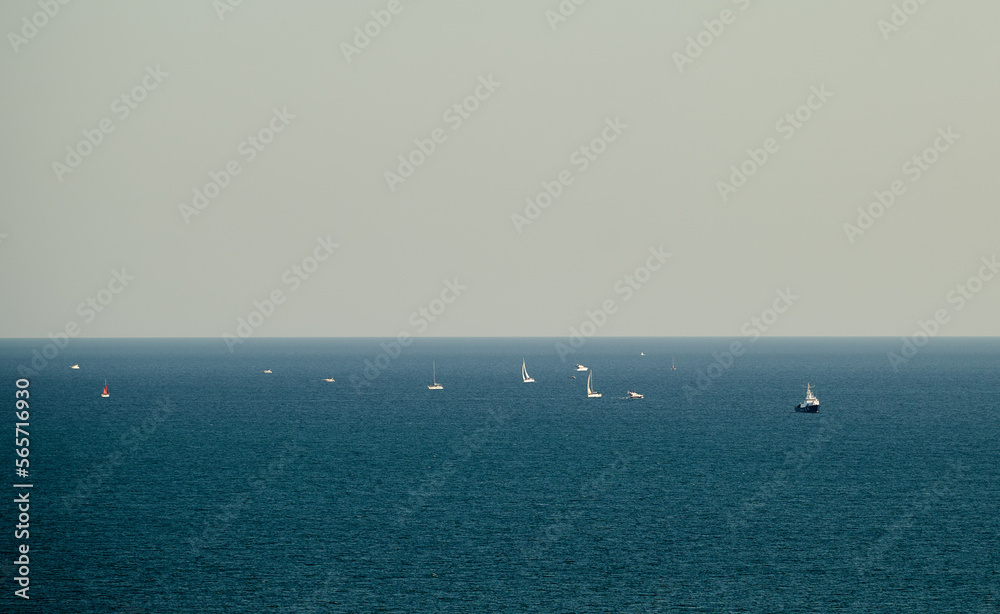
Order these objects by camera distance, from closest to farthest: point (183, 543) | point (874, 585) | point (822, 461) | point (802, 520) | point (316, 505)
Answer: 1. point (874, 585)
2. point (183, 543)
3. point (802, 520)
4. point (316, 505)
5. point (822, 461)

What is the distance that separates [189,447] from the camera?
15525cm

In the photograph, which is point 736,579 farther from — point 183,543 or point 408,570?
point 183,543

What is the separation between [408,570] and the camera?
270 feet

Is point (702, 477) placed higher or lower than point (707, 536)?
higher

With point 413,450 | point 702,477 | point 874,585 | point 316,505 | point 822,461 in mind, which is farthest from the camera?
point 413,450

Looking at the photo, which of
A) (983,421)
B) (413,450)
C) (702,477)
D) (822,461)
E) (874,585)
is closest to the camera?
(874,585)

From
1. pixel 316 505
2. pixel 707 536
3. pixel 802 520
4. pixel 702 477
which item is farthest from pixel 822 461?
pixel 316 505

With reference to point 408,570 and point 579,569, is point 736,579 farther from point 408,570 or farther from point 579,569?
point 408,570

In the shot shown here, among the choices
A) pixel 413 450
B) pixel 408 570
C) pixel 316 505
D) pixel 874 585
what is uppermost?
pixel 413 450

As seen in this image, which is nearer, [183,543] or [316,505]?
[183,543]

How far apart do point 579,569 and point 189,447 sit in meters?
91.0

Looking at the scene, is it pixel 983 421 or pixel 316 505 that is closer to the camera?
pixel 316 505

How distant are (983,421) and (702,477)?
302 ft

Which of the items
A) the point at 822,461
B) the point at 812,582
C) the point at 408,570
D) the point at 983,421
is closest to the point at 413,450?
the point at 822,461
